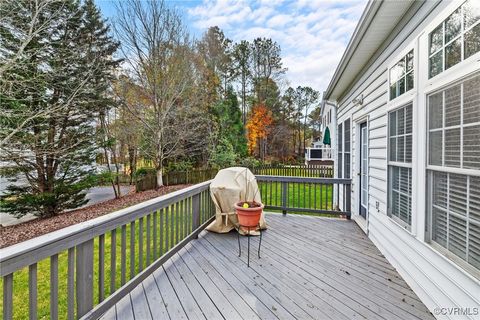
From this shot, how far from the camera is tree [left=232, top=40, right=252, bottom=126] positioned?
2008cm

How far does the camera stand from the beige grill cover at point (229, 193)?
364 centimetres

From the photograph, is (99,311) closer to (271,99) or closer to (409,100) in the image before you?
(409,100)

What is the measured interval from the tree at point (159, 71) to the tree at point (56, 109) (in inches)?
48.1

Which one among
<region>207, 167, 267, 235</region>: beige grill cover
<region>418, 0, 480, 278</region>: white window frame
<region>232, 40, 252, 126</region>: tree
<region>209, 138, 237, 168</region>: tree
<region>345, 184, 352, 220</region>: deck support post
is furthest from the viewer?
<region>232, 40, 252, 126</region>: tree

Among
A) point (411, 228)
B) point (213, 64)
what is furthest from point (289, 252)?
point (213, 64)

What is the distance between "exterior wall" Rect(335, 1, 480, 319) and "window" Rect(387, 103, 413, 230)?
13 centimetres

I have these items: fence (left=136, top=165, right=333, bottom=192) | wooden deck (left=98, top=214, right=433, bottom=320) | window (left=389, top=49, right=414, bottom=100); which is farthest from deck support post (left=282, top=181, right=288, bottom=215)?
fence (left=136, top=165, right=333, bottom=192)

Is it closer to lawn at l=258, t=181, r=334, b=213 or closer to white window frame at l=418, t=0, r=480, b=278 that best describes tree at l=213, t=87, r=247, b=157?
lawn at l=258, t=181, r=334, b=213

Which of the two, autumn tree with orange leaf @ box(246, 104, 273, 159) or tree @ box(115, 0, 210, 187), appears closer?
tree @ box(115, 0, 210, 187)

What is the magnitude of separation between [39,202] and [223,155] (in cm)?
834

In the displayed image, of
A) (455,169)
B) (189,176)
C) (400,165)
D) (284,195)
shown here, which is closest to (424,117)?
(455,169)

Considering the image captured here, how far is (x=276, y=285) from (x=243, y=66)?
67.3ft

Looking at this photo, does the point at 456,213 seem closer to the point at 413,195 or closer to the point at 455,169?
the point at 455,169

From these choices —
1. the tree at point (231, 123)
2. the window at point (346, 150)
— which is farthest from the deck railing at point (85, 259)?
the tree at point (231, 123)
